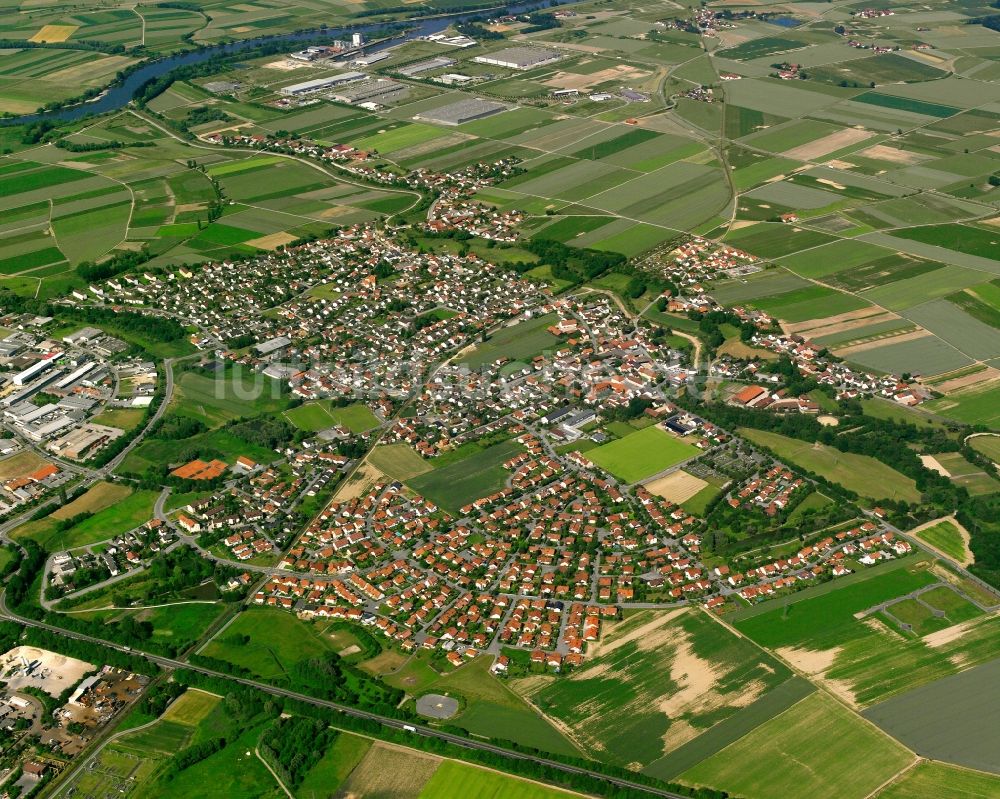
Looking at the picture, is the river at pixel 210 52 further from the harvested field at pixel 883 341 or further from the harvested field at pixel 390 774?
the harvested field at pixel 390 774

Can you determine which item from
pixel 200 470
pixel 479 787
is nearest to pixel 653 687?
pixel 479 787

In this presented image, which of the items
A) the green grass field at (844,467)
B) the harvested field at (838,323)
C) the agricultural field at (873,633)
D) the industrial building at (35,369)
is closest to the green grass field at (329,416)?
the industrial building at (35,369)

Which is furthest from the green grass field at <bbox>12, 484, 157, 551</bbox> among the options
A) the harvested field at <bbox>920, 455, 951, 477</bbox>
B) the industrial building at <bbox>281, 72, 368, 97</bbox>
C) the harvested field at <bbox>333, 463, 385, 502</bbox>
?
the industrial building at <bbox>281, 72, 368, 97</bbox>

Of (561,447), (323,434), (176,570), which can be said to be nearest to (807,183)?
(561,447)

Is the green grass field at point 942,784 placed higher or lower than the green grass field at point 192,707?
lower

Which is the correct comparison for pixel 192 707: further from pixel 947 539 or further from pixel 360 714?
pixel 947 539

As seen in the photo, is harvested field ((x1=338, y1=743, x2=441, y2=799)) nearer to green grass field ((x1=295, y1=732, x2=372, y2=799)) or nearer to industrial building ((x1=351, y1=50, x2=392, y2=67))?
green grass field ((x1=295, y1=732, x2=372, y2=799))
